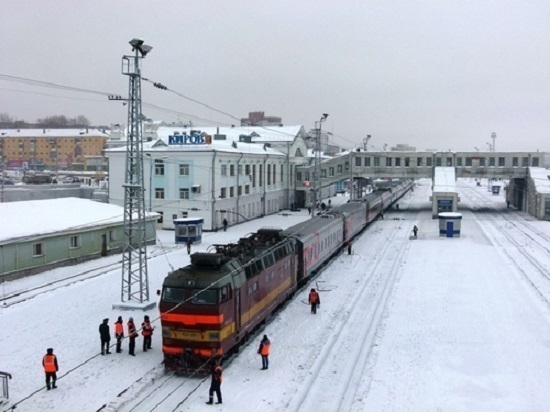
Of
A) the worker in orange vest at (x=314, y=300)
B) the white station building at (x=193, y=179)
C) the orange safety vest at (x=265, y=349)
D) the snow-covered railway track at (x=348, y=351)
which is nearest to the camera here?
the snow-covered railway track at (x=348, y=351)

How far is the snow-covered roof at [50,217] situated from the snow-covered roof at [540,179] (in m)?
48.7

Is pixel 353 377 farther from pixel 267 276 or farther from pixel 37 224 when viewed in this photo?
pixel 37 224

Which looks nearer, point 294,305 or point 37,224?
point 294,305

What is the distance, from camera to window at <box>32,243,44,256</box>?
3222cm

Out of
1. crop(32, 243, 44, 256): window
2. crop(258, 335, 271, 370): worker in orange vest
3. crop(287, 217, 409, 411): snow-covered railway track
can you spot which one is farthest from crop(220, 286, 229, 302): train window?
crop(32, 243, 44, 256): window

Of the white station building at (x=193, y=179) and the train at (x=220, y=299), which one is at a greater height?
the white station building at (x=193, y=179)

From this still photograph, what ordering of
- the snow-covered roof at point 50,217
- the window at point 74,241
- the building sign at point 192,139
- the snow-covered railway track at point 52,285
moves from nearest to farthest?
the snow-covered railway track at point 52,285 < the snow-covered roof at point 50,217 < the window at point 74,241 < the building sign at point 192,139

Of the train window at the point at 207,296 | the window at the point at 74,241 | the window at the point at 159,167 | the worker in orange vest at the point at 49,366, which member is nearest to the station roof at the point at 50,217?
the window at the point at 74,241

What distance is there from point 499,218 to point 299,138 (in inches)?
1255

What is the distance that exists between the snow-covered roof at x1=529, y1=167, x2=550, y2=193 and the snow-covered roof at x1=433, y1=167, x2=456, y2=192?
30.8 feet

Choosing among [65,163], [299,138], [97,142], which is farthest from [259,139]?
[65,163]

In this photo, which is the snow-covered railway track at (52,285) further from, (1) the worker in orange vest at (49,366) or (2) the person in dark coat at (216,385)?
(2) the person in dark coat at (216,385)

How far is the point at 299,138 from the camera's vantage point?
8519 centimetres

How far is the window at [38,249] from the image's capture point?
1268 inches
